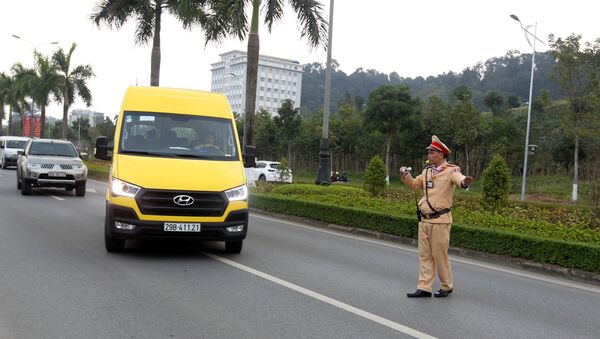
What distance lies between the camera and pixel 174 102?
9188mm

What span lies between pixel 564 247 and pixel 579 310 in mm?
2505

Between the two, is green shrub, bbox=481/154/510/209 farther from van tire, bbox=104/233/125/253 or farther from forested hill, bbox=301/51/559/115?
forested hill, bbox=301/51/559/115

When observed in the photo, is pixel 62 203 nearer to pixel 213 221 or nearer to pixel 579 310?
pixel 213 221

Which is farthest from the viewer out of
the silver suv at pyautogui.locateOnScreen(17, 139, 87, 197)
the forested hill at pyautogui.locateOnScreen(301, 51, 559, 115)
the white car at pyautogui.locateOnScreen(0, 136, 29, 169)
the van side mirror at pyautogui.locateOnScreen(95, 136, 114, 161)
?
the forested hill at pyautogui.locateOnScreen(301, 51, 559, 115)

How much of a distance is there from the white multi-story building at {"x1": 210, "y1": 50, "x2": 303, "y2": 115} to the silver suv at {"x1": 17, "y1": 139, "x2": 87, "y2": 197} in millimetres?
144124

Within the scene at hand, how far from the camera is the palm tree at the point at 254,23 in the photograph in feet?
64.7

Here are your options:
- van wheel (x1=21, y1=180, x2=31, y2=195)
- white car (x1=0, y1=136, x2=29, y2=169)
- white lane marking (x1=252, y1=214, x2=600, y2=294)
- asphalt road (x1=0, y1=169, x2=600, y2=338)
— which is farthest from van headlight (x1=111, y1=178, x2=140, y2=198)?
white car (x1=0, y1=136, x2=29, y2=169)

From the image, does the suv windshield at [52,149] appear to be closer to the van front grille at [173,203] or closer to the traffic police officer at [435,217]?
the van front grille at [173,203]

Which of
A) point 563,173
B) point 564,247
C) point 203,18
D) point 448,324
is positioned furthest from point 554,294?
point 563,173

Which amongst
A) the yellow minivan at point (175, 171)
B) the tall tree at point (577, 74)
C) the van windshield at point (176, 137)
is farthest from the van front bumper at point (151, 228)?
the tall tree at point (577, 74)

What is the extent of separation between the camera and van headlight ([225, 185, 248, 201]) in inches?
310

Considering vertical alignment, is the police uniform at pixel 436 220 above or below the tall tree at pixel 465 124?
below

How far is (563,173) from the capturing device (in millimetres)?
41781

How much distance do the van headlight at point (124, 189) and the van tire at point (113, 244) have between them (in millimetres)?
800
